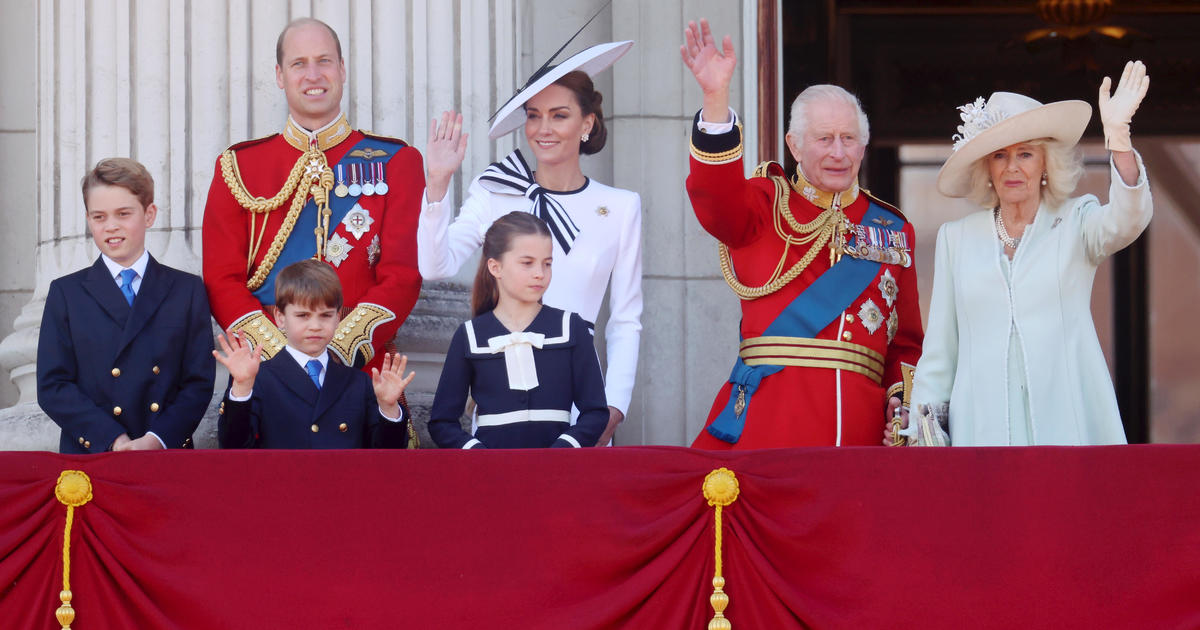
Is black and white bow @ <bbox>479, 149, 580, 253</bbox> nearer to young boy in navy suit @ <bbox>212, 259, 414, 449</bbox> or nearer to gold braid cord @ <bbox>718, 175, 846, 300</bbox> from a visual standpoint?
gold braid cord @ <bbox>718, 175, 846, 300</bbox>

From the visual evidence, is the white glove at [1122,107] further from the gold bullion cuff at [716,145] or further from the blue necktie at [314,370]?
the blue necktie at [314,370]

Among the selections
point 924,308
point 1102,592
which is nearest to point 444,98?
point 1102,592

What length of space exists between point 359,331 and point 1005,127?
5.56 ft

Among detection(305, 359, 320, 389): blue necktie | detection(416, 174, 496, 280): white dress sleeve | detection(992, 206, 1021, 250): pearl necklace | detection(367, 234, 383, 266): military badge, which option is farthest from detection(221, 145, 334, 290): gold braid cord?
detection(992, 206, 1021, 250): pearl necklace

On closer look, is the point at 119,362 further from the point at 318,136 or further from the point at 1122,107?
the point at 1122,107

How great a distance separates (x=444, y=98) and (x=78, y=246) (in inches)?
47.9

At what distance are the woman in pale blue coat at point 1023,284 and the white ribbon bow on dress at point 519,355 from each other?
925 millimetres

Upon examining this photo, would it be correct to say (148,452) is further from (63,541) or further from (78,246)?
(78,246)

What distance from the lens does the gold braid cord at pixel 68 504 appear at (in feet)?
12.7

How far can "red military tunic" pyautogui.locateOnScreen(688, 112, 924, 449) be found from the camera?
4734 millimetres

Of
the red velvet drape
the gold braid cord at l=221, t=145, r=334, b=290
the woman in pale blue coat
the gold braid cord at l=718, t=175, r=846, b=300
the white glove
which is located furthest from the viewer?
the gold braid cord at l=221, t=145, r=334, b=290

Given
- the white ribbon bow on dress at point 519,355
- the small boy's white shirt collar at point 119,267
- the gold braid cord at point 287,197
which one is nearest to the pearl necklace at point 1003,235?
the white ribbon bow on dress at point 519,355

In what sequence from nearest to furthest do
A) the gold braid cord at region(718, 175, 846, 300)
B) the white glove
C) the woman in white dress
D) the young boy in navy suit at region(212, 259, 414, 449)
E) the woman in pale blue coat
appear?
the white glove, the woman in pale blue coat, the young boy in navy suit at region(212, 259, 414, 449), the gold braid cord at region(718, 175, 846, 300), the woman in white dress

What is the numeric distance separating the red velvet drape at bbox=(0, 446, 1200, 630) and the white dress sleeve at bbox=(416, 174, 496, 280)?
42.3 inches
